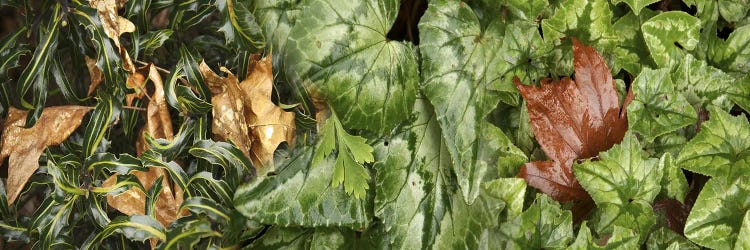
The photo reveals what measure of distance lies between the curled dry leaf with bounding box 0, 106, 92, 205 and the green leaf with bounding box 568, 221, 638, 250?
62 centimetres

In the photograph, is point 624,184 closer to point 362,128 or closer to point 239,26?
point 362,128

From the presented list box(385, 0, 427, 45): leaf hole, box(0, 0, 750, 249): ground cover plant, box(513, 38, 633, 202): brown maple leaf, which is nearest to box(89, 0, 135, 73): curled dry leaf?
box(0, 0, 750, 249): ground cover plant

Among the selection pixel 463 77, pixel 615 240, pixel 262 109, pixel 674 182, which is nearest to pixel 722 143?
pixel 674 182

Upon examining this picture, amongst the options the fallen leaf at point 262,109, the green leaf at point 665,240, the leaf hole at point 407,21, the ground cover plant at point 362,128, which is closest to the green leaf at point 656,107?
the ground cover plant at point 362,128

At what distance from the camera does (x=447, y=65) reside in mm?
934

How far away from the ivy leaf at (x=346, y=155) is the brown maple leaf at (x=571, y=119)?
20 centimetres

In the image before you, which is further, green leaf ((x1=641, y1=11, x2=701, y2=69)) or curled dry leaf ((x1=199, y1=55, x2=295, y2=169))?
green leaf ((x1=641, y1=11, x2=701, y2=69))

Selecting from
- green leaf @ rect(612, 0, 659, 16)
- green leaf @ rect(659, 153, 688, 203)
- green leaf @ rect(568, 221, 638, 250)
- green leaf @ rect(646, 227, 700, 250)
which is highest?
green leaf @ rect(612, 0, 659, 16)

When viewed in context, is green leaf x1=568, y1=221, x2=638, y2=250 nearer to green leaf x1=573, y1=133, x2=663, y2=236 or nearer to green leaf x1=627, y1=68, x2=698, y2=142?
green leaf x1=573, y1=133, x2=663, y2=236

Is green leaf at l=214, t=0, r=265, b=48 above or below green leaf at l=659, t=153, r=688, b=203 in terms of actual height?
above

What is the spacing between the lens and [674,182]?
3.23ft

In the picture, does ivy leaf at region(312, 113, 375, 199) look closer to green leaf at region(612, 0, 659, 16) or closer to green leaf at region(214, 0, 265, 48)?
green leaf at region(214, 0, 265, 48)

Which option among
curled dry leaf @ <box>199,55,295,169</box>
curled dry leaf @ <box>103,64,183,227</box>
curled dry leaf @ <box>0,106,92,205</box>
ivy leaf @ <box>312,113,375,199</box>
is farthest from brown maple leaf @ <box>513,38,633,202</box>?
curled dry leaf @ <box>0,106,92,205</box>

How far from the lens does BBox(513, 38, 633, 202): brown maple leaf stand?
0.96 metres
